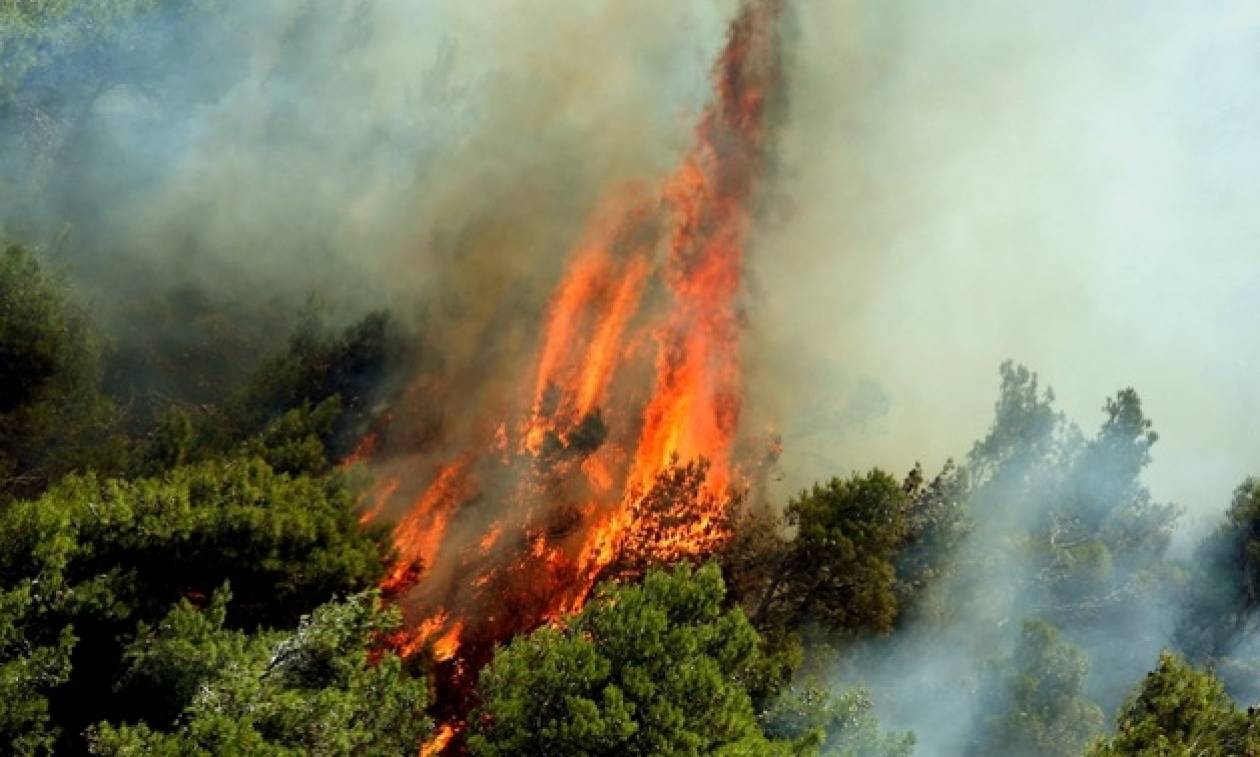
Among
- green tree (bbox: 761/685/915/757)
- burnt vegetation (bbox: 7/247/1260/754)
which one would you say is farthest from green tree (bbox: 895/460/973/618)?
green tree (bbox: 761/685/915/757)

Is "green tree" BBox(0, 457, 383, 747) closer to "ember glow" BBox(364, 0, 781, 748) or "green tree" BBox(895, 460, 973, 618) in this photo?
"ember glow" BBox(364, 0, 781, 748)

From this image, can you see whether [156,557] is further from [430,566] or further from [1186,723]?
[1186,723]

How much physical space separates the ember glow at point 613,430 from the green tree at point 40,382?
9.44 m

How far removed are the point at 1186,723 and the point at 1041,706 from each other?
755 cm

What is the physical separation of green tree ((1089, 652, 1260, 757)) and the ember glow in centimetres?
1336

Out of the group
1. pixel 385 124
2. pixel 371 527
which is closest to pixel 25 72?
pixel 385 124

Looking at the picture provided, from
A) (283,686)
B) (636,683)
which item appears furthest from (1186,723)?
(283,686)

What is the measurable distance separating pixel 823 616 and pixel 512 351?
62.1ft

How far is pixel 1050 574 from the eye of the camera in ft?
113

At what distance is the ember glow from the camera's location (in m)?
31.8

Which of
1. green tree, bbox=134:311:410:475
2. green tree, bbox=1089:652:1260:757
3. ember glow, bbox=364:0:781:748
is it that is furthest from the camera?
ember glow, bbox=364:0:781:748

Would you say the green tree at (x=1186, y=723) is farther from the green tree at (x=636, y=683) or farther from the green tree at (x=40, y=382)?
the green tree at (x=40, y=382)

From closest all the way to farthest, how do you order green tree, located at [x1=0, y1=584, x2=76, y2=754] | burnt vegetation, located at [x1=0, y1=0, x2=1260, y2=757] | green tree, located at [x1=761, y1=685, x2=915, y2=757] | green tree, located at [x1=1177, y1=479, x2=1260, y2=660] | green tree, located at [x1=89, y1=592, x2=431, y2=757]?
green tree, located at [x1=89, y1=592, x2=431, y2=757]
green tree, located at [x1=0, y1=584, x2=76, y2=754]
burnt vegetation, located at [x1=0, y1=0, x2=1260, y2=757]
green tree, located at [x1=761, y1=685, x2=915, y2=757]
green tree, located at [x1=1177, y1=479, x2=1260, y2=660]

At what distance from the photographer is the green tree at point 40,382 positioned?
25.2m
